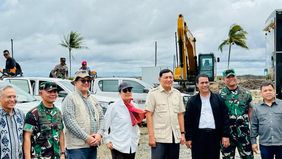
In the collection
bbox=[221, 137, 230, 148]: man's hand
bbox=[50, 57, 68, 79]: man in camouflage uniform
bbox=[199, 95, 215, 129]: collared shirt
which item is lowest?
bbox=[221, 137, 230, 148]: man's hand

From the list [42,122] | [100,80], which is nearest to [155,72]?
Answer: [100,80]

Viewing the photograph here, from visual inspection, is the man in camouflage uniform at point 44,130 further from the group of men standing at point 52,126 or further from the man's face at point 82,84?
the man's face at point 82,84

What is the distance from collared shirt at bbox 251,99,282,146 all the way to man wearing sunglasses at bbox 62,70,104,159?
6.89 feet

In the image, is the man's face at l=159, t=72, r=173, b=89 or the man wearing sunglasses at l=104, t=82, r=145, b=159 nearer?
the man wearing sunglasses at l=104, t=82, r=145, b=159

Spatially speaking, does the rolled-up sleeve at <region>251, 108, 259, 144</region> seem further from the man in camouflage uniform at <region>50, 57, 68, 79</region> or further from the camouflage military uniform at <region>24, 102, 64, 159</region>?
the man in camouflage uniform at <region>50, 57, 68, 79</region>

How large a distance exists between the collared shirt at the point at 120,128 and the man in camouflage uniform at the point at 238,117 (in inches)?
54.0

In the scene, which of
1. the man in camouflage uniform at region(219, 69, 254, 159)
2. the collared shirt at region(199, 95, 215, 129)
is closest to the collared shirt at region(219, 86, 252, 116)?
the man in camouflage uniform at region(219, 69, 254, 159)

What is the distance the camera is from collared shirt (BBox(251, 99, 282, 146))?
5535 mm

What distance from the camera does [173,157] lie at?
571 centimetres

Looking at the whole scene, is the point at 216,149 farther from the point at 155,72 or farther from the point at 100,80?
the point at 155,72

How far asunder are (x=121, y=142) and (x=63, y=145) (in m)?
0.96

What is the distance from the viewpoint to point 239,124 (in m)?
5.85

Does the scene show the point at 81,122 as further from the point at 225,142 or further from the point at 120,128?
the point at 225,142

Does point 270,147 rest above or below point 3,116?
below
